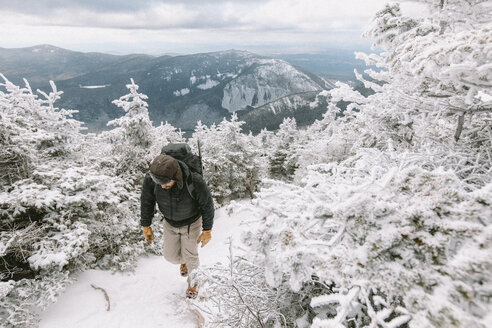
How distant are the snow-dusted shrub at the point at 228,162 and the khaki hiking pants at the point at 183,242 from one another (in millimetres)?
12313

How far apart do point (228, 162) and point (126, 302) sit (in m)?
14.2

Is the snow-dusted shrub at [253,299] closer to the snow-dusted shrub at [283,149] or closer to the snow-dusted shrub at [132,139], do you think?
the snow-dusted shrub at [132,139]

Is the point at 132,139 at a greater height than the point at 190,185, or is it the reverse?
the point at 190,185

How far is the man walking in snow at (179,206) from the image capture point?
370 centimetres

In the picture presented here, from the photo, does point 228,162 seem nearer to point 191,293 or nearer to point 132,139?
point 132,139

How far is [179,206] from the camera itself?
4.15 metres

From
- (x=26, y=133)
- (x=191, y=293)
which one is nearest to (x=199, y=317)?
(x=191, y=293)

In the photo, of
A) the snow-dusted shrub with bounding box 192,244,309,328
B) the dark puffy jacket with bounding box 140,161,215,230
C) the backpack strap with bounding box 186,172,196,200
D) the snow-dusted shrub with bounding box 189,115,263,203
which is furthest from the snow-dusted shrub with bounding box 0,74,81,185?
the snow-dusted shrub with bounding box 189,115,263,203

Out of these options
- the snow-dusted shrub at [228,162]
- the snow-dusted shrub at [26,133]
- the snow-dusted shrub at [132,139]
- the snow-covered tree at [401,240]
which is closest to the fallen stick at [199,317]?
the snow-covered tree at [401,240]

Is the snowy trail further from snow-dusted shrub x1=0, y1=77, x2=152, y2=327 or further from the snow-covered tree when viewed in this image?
the snow-covered tree

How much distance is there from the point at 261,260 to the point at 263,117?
132095 millimetres

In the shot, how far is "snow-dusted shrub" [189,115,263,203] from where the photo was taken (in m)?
17.7

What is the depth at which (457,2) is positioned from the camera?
3.30m

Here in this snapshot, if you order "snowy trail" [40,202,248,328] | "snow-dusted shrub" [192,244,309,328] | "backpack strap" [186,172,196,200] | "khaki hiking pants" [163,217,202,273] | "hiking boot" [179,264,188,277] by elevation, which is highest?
"backpack strap" [186,172,196,200]
